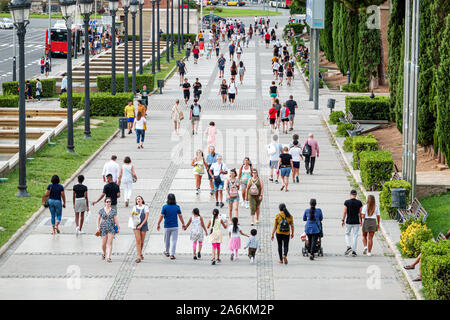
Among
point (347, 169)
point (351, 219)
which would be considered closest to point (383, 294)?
point (351, 219)

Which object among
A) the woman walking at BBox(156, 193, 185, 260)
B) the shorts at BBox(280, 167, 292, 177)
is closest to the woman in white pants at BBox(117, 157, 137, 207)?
the shorts at BBox(280, 167, 292, 177)

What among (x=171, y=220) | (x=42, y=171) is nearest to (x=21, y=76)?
(x=42, y=171)

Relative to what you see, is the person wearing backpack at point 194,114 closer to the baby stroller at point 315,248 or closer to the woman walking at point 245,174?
the woman walking at point 245,174

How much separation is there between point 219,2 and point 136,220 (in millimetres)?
153110

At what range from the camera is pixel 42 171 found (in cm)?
2811

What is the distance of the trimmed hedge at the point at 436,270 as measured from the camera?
15.4 m

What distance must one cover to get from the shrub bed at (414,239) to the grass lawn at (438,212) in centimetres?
168

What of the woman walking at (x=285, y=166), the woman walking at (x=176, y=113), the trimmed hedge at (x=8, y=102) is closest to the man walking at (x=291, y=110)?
the woman walking at (x=176, y=113)

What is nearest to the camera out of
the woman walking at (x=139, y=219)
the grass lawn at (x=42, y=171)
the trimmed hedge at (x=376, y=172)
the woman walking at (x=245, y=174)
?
the woman walking at (x=139, y=219)

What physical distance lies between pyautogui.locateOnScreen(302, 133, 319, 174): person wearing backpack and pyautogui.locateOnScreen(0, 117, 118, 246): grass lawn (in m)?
6.75

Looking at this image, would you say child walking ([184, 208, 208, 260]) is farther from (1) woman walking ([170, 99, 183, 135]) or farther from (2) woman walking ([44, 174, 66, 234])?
(1) woman walking ([170, 99, 183, 135])

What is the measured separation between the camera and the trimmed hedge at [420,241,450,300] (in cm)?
1541

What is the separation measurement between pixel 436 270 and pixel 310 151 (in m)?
12.4

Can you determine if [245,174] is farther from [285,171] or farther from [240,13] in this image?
[240,13]
